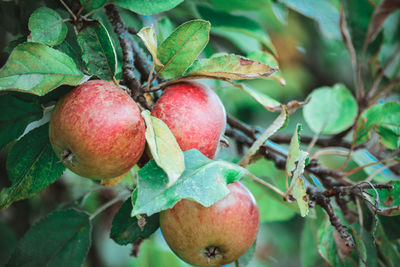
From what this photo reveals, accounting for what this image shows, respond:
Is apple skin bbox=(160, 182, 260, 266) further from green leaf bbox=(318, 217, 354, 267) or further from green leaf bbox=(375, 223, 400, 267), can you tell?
green leaf bbox=(375, 223, 400, 267)

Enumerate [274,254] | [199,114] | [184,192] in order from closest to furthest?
[184,192]
[199,114]
[274,254]

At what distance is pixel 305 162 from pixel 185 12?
0.73 meters

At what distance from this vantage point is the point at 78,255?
2.87 feet

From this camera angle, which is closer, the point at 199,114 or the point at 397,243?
the point at 199,114

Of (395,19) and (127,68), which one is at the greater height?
(127,68)

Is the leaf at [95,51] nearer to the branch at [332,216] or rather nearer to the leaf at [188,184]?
the leaf at [188,184]

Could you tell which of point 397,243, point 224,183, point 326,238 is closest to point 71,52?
point 224,183

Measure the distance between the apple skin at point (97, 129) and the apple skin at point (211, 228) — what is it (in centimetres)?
13

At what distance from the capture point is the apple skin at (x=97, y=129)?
0.61 meters


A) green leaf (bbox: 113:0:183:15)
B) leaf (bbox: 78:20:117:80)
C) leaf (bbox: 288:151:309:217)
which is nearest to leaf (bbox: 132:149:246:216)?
leaf (bbox: 288:151:309:217)

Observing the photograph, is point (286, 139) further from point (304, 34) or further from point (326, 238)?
point (304, 34)

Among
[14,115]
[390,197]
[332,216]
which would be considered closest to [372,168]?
[390,197]

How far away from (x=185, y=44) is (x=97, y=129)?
8.5 inches

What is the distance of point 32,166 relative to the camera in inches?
29.4
